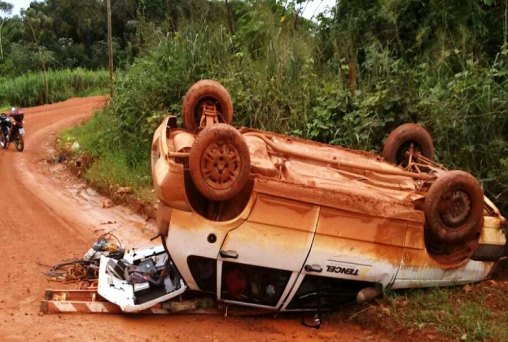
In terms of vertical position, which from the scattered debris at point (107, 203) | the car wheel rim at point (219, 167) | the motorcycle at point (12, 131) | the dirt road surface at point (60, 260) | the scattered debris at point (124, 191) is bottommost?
the dirt road surface at point (60, 260)

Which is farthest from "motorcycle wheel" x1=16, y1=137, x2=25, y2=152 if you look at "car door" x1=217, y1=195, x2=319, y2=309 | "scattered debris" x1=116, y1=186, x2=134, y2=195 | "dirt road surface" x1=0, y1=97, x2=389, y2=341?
"car door" x1=217, y1=195, x2=319, y2=309

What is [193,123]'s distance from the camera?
6.24 metres

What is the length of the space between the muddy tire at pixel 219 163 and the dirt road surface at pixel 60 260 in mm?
1349

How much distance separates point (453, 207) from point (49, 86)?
24557 millimetres

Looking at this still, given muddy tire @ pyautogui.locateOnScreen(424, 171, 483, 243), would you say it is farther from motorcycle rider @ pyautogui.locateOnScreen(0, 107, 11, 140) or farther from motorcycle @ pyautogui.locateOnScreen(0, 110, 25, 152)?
motorcycle rider @ pyautogui.locateOnScreen(0, 107, 11, 140)

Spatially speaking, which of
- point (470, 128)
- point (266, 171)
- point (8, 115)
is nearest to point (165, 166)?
point (266, 171)

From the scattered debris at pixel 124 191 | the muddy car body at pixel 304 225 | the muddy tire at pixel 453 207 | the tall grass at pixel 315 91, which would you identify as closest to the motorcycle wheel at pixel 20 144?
the tall grass at pixel 315 91

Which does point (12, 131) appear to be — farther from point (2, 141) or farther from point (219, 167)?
point (219, 167)

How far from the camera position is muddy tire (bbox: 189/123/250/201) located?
4.50 m

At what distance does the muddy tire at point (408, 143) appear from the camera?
20.7 feet

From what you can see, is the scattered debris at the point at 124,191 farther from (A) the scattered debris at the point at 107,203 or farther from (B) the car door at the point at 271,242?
(B) the car door at the point at 271,242

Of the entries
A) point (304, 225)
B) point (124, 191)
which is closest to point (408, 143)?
point (304, 225)

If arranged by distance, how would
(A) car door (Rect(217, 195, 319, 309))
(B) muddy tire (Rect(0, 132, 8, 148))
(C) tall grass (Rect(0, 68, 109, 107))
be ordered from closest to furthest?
A: (A) car door (Rect(217, 195, 319, 309)) < (B) muddy tire (Rect(0, 132, 8, 148)) < (C) tall grass (Rect(0, 68, 109, 107))

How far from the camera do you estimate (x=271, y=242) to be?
4641 mm
